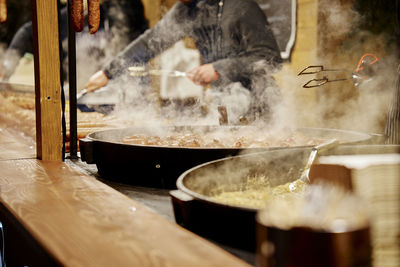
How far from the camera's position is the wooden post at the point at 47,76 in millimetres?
2219

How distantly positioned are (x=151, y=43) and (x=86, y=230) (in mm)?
5718

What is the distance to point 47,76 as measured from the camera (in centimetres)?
225

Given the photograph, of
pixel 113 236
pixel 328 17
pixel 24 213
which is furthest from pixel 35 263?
pixel 328 17

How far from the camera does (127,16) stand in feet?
24.4

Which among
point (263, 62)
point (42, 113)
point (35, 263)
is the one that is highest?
point (263, 62)

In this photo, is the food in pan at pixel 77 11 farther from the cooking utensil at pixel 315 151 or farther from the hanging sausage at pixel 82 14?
the cooking utensil at pixel 315 151

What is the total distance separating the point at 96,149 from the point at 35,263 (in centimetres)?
74

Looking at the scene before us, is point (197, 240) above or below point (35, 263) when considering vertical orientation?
above

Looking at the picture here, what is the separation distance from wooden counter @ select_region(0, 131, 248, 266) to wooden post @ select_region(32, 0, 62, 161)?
484mm

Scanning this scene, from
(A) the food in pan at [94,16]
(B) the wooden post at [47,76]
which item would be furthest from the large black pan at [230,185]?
(B) the wooden post at [47,76]

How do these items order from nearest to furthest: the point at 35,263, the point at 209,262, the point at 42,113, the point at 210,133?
1. the point at 209,262
2. the point at 35,263
3. the point at 42,113
4. the point at 210,133

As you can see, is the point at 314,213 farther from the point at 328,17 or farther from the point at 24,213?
the point at 328,17

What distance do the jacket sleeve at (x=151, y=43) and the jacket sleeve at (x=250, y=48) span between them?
1.29m

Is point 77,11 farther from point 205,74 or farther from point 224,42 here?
point 224,42
